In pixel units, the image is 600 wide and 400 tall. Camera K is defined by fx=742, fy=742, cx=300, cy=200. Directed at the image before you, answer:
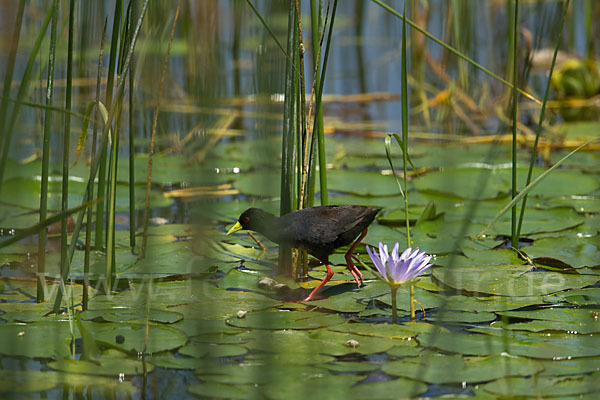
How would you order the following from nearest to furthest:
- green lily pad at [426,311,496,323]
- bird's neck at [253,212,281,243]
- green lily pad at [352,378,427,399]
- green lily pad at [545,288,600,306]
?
green lily pad at [352,378,427,399], green lily pad at [426,311,496,323], green lily pad at [545,288,600,306], bird's neck at [253,212,281,243]

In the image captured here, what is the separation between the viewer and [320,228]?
2.29m

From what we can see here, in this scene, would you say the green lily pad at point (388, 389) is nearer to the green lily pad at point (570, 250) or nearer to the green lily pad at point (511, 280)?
the green lily pad at point (511, 280)

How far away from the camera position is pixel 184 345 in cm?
191

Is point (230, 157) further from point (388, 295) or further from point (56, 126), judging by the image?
point (388, 295)

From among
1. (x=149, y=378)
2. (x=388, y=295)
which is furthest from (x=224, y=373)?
(x=388, y=295)

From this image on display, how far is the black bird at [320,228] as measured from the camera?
2298mm

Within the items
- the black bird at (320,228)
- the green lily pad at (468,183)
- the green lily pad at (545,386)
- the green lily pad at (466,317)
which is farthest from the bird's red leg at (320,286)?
the green lily pad at (468,183)

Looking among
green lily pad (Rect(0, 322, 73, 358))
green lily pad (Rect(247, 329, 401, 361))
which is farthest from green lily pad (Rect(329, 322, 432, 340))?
green lily pad (Rect(0, 322, 73, 358))

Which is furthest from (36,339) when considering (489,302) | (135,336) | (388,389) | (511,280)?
(511,280)

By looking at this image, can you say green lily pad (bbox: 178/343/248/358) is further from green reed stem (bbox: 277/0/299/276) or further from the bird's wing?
green reed stem (bbox: 277/0/299/276)

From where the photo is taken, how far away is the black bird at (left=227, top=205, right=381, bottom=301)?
7.54ft

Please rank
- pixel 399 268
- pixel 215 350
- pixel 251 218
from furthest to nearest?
pixel 251 218 < pixel 399 268 < pixel 215 350

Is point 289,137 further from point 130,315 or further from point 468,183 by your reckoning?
point 468,183

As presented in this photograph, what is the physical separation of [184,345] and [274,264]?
0.79 m
